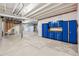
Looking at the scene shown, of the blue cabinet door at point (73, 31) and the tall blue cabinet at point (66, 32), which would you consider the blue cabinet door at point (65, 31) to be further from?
the blue cabinet door at point (73, 31)

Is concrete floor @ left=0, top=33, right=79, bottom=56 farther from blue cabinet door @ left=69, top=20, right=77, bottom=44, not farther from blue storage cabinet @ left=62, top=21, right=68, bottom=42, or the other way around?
blue storage cabinet @ left=62, top=21, right=68, bottom=42

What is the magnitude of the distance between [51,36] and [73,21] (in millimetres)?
2709

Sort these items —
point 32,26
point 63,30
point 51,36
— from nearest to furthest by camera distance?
1. point 63,30
2. point 51,36
3. point 32,26

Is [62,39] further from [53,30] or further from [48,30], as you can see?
[48,30]

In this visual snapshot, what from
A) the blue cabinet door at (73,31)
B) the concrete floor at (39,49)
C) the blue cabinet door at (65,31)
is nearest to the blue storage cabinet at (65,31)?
the blue cabinet door at (65,31)

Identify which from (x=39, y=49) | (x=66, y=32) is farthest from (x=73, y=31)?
(x=39, y=49)

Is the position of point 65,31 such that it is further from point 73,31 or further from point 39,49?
point 39,49

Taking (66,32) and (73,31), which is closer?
(73,31)

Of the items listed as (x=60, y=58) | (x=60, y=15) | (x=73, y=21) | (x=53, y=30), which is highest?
(x=60, y=15)

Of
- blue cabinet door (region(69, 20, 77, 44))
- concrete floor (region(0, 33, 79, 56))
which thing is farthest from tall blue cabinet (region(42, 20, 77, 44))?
concrete floor (region(0, 33, 79, 56))

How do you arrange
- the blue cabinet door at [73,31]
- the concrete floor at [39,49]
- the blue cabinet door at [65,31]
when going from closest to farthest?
the concrete floor at [39,49]
the blue cabinet door at [73,31]
the blue cabinet door at [65,31]

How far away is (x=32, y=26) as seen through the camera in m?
21.1

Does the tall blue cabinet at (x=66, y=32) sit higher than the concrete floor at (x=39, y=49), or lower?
higher

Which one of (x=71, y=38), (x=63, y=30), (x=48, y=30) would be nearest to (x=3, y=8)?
(x=48, y=30)
